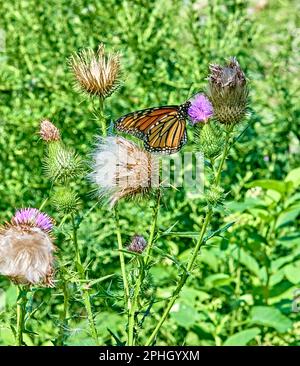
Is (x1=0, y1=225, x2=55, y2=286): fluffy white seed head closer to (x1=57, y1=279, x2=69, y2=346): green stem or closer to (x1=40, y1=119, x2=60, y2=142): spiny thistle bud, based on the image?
(x1=57, y1=279, x2=69, y2=346): green stem

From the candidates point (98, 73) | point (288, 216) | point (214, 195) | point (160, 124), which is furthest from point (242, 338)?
point (98, 73)

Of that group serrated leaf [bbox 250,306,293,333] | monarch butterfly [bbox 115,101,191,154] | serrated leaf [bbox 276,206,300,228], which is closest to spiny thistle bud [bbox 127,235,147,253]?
monarch butterfly [bbox 115,101,191,154]

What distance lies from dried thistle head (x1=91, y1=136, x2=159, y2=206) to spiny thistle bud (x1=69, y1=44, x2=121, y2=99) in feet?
0.37

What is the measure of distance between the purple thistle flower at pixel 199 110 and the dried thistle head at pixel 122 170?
0.55 feet

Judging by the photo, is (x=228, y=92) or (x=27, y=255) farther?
(x=228, y=92)

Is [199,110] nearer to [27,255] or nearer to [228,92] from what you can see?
[228,92]

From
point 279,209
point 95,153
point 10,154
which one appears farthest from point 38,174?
point 95,153

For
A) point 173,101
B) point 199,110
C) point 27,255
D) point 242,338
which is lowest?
point 242,338

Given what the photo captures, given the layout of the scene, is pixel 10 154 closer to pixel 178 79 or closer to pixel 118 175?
pixel 178 79

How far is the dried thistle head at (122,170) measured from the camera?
170cm

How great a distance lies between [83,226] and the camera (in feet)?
10.0

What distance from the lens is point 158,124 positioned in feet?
6.45

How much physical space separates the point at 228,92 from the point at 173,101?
1486 millimetres

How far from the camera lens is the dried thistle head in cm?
170
